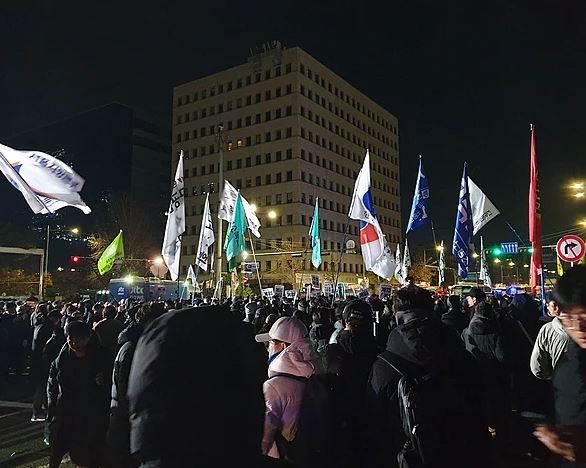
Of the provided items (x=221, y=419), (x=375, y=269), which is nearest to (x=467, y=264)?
(x=375, y=269)

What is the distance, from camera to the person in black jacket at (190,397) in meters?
2.13

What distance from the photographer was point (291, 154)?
2987 inches

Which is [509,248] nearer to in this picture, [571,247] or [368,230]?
[571,247]

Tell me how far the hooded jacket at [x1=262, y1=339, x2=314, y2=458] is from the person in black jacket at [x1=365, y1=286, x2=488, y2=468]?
827mm

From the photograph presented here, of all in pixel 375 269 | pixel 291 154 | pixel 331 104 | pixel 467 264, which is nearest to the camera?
pixel 375 269

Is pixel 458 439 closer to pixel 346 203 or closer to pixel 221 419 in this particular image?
pixel 221 419

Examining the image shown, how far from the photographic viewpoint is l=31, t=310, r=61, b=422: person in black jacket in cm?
Answer: 860

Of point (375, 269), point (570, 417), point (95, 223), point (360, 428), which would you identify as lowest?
point (360, 428)

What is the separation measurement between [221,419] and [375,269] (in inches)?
510

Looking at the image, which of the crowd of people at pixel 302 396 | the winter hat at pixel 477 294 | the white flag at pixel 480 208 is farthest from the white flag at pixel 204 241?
the crowd of people at pixel 302 396

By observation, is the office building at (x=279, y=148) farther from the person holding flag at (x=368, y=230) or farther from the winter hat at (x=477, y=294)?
the winter hat at (x=477, y=294)

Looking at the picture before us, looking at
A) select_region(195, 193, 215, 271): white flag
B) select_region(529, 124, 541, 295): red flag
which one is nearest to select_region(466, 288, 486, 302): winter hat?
select_region(529, 124, 541, 295): red flag

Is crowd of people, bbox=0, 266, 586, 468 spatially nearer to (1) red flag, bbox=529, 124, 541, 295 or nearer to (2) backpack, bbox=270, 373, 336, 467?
(2) backpack, bbox=270, 373, 336, 467

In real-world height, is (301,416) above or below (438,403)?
below
